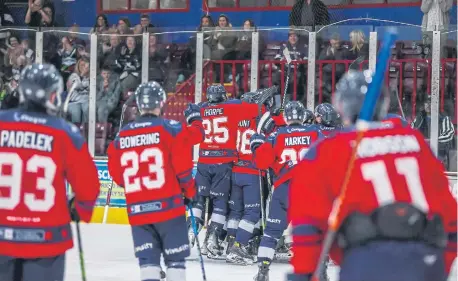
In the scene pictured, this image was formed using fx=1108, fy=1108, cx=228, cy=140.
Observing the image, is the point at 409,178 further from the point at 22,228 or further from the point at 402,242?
the point at 22,228

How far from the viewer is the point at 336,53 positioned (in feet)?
36.9

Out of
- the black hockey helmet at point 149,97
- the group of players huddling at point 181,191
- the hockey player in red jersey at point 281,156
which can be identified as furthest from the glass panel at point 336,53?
the black hockey helmet at point 149,97

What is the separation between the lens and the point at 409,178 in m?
3.69

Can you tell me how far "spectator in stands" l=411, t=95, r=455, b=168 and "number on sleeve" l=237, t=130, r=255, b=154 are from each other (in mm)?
1928

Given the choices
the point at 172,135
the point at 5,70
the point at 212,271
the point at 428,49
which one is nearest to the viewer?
the point at 172,135

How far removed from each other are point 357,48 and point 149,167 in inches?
210

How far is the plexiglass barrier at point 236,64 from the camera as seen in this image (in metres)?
10.8

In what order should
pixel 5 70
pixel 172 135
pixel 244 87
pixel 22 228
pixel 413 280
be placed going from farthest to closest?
pixel 5 70 < pixel 244 87 < pixel 172 135 < pixel 22 228 < pixel 413 280

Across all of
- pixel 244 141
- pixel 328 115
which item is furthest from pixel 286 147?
pixel 244 141

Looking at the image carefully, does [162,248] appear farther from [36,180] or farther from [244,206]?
[244,206]

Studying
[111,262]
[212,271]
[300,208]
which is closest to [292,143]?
[212,271]

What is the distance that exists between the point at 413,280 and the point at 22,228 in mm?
1799

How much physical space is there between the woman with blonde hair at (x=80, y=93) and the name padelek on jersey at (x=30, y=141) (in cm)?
754

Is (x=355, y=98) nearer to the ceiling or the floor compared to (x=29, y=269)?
nearer to the ceiling
